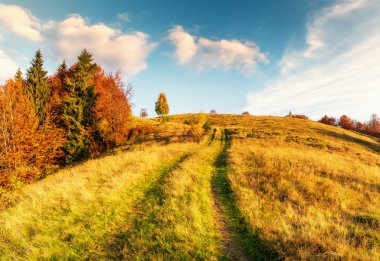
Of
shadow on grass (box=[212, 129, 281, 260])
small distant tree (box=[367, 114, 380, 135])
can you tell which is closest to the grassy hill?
shadow on grass (box=[212, 129, 281, 260])

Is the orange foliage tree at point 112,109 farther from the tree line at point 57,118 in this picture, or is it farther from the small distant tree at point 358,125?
the small distant tree at point 358,125

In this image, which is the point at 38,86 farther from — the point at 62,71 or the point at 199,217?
the point at 199,217

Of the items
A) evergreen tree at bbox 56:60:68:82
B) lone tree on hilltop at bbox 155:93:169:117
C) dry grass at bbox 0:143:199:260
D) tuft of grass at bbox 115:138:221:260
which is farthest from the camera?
lone tree on hilltop at bbox 155:93:169:117

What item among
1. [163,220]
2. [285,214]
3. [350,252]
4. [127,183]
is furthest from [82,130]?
[350,252]

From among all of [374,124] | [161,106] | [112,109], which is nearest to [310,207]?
[112,109]

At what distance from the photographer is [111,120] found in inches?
1233

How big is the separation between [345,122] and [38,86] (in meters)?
122

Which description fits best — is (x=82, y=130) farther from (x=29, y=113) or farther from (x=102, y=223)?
(x=102, y=223)

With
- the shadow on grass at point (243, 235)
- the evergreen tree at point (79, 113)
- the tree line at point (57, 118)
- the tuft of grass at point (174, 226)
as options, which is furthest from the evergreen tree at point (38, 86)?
the shadow on grass at point (243, 235)

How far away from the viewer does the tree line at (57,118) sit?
22.0m

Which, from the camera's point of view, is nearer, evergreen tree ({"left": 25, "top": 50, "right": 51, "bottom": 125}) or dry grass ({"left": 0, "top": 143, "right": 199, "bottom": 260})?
dry grass ({"left": 0, "top": 143, "right": 199, "bottom": 260})

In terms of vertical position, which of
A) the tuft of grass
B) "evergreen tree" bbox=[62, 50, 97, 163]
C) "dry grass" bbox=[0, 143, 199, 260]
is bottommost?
"dry grass" bbox=[0, 143, 199, 260]

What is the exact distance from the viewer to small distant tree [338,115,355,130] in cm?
10075

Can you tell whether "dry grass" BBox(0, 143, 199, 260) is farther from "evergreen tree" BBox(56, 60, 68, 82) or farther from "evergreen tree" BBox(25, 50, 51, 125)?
"evergreen tree" BBox(56, 60, 68, 82)
